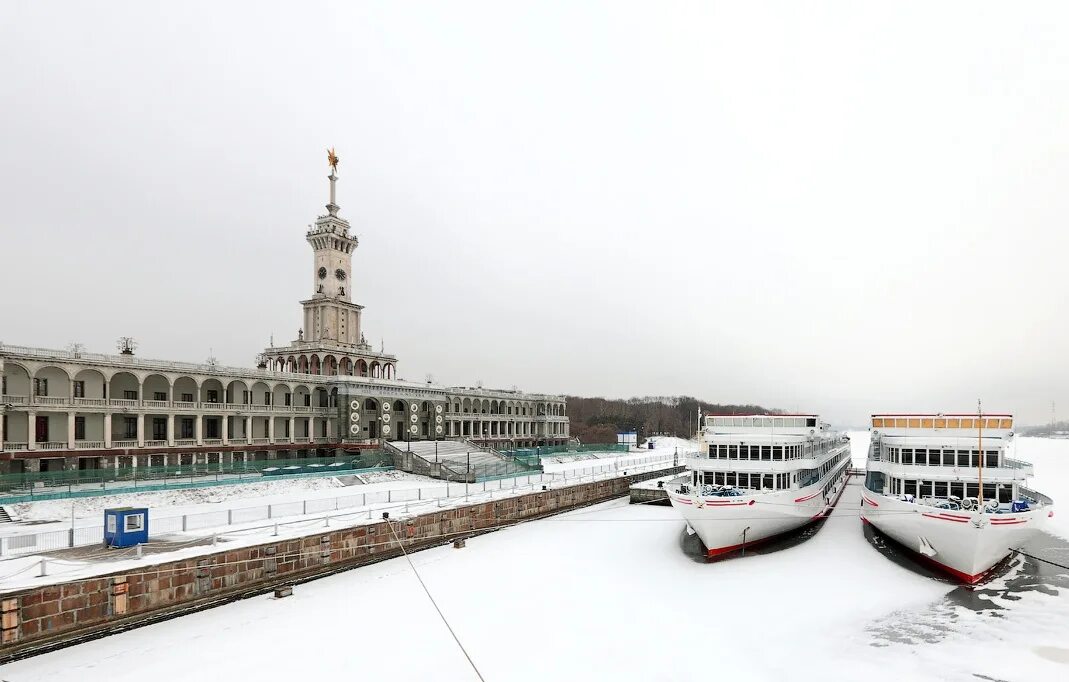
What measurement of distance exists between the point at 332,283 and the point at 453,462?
121 ft

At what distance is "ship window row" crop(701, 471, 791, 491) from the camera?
37094mm

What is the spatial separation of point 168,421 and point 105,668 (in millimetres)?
40168

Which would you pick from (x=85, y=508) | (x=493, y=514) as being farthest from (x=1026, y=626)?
(x=85, y=508)

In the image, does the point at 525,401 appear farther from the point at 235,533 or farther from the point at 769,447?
the point at 235,533

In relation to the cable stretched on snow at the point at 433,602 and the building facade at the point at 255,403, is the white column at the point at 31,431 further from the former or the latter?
the cable stretched on snow at the point at 433,602

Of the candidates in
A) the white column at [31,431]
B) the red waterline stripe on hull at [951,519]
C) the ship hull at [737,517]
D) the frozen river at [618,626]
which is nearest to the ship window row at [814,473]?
the ship hull at [737,517]

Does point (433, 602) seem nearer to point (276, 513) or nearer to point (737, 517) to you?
point (276, 513)

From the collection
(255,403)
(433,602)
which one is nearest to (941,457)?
(433,602)

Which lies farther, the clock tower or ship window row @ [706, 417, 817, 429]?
the clock tower

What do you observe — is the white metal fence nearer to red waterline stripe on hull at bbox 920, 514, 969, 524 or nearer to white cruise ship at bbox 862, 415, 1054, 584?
white cruise ship at bbox 862, 415, 1054, 584

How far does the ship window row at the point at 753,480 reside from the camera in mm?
37094

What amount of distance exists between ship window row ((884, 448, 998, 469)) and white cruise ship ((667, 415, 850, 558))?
17.8 feet

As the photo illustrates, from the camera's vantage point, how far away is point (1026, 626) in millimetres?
23859

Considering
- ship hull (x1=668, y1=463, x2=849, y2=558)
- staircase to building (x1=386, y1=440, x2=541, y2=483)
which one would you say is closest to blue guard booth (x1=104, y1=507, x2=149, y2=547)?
staircase to building (x1=386, y1=440, x2=541, y2=483)
